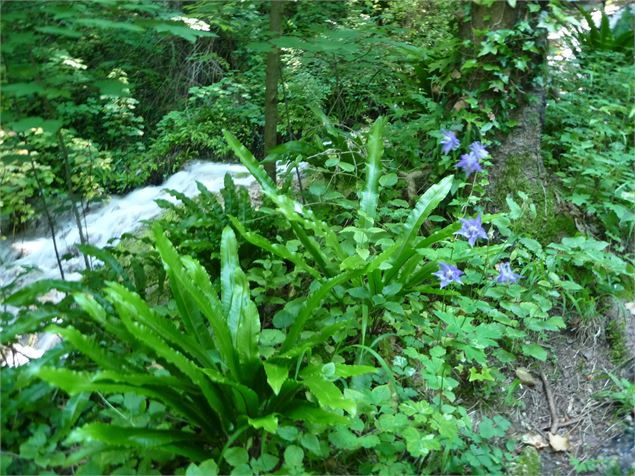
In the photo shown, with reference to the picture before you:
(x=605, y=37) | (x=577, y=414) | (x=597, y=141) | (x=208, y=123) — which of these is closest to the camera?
(x=577, y=414)

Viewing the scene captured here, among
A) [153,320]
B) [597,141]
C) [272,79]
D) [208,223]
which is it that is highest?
[272,79]

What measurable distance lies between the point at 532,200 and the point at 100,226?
11.9ft

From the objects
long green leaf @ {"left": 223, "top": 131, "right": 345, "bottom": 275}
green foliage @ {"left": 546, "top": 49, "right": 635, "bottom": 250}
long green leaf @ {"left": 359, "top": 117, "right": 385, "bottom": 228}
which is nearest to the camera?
long green leaf @ {"left": 223, "top": 131, "right": 345, "bottom": 275}

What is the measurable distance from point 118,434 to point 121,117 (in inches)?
193

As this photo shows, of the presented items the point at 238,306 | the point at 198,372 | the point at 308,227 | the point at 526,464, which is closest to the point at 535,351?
the point at 526,464

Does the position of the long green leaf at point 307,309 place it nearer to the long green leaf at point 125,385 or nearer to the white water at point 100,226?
the long green leaf at point 125,385

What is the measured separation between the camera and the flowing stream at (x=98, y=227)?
4016 mm

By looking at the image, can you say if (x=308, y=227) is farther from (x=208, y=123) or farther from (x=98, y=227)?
(x=208, y=123)

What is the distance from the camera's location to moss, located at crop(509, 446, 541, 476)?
1.90 m

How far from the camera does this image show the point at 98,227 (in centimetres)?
463

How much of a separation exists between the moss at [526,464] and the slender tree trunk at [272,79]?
2.19 meters

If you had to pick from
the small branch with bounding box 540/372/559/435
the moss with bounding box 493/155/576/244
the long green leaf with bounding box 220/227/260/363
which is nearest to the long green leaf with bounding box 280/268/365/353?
the long green leaf with bounding box 220/227/260/363

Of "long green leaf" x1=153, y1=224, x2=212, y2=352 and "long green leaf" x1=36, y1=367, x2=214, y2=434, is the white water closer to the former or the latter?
"long green leaf" x1=153, y1=224, x2=212, y2=352

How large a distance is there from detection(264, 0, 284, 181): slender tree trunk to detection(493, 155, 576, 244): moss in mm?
1452
